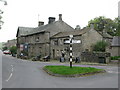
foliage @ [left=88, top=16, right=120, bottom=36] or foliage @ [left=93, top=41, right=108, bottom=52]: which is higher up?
foliage @ [left=88, top=16, right=120, bottom=36]

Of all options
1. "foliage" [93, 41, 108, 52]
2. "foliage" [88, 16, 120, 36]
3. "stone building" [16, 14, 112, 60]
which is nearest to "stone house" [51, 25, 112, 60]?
"stone building" [16, 14, 112, 60]

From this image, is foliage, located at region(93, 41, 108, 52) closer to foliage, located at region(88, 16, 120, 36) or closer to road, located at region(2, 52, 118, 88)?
road, located at region(2, 52, 118, 88)

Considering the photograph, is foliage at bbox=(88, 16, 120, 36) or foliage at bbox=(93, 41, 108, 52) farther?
foliage at bbox=(88, 16, 120, 36)

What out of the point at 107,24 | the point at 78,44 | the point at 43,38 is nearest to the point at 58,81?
the point at 78,44

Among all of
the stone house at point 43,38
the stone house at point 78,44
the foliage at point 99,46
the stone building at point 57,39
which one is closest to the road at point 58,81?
the stone house at point 78,44

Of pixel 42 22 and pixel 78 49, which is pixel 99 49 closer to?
pixel 78 49

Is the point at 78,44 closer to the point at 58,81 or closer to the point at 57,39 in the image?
the point at 57,39

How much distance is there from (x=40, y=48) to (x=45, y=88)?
123 feet

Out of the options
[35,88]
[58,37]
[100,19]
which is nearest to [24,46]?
[58,37]

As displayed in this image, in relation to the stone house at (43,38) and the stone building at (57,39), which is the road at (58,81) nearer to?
the stone building at (57,39)

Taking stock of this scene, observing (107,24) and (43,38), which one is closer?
(43,38)

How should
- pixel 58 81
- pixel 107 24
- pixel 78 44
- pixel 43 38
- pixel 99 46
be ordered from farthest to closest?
pixel 107 24, pixel 43 38, pixel 99 46, pixel 78 44, pixel 58 81

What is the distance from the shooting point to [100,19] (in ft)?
244

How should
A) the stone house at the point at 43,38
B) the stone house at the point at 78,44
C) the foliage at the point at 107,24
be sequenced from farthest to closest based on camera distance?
the foliage at the point at 107,24 → the stone house at the point at 43,38 → the stone house at the point at 78,44
